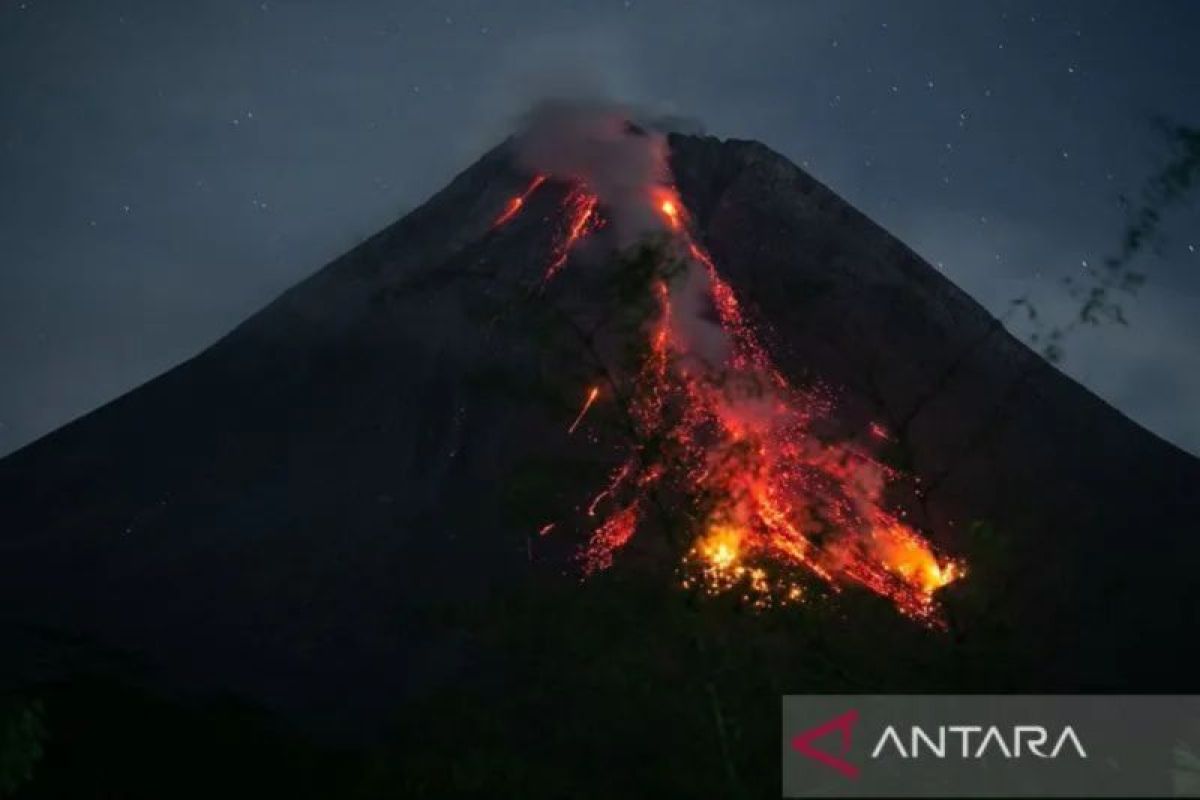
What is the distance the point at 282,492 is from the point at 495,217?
40.5 feet

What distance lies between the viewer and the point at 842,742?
6617 millimetres

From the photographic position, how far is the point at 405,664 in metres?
16.2

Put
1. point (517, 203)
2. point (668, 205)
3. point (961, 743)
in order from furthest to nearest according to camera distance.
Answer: point (517, 203), point (668, 205), point (961, 743)

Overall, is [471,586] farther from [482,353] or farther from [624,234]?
[624,234]

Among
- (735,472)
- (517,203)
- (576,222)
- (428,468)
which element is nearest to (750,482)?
(428,468)

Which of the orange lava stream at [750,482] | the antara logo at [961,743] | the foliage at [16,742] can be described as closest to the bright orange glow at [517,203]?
the orange lava stream at [750,482]

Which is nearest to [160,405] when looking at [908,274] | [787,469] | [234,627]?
[234,627]

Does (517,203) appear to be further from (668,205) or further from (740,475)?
(740,475)

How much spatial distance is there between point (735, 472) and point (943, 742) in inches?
88.6

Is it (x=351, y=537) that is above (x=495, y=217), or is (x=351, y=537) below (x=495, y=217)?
below

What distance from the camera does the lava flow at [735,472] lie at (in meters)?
5.88

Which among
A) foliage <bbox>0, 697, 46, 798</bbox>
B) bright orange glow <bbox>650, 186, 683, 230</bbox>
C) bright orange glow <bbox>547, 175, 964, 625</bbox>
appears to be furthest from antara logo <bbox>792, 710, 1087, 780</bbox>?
bright orange glow <bbox>650, 186, 683, 230</bbox>

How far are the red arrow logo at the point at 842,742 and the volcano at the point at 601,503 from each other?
245 mm

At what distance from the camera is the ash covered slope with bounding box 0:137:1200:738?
1788 centimetres
